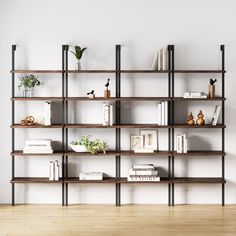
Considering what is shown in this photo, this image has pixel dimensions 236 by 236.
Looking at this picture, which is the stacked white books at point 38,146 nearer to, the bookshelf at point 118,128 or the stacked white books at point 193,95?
the bookshelf at point 118,128

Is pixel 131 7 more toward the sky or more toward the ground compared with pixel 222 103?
more toward the sky

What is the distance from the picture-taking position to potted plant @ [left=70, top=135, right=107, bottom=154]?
590 centimetres

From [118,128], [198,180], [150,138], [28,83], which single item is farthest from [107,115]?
[198,180]

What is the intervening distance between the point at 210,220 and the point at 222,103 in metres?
1.43

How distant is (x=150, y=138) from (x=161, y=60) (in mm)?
927

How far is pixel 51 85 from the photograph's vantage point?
20.1 ft

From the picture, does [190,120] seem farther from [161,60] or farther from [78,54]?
[78,54]

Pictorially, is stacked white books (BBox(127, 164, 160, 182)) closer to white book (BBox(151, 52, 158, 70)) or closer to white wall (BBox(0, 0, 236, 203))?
white wall (BBox(0, 0, 236, 203))

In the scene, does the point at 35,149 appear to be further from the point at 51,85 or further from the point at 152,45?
the point at 152,45

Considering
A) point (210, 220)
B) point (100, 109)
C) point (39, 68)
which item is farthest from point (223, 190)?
point (39, 68)

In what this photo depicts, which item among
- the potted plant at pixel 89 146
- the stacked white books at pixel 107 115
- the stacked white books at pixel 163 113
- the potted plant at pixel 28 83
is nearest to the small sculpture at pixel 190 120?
the stacked white books at pixel 163 113

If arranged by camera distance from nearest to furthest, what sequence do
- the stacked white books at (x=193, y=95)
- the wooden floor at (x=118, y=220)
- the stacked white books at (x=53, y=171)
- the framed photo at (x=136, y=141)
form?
the wooden floor at (x=118, y=220), the stacked white books at (x=193, y=95), the stacked white books at (x=53, y=171), the framed photo at (x=136, y=141)

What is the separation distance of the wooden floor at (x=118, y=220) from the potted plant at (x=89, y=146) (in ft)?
2.17

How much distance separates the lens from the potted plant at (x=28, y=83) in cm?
593
